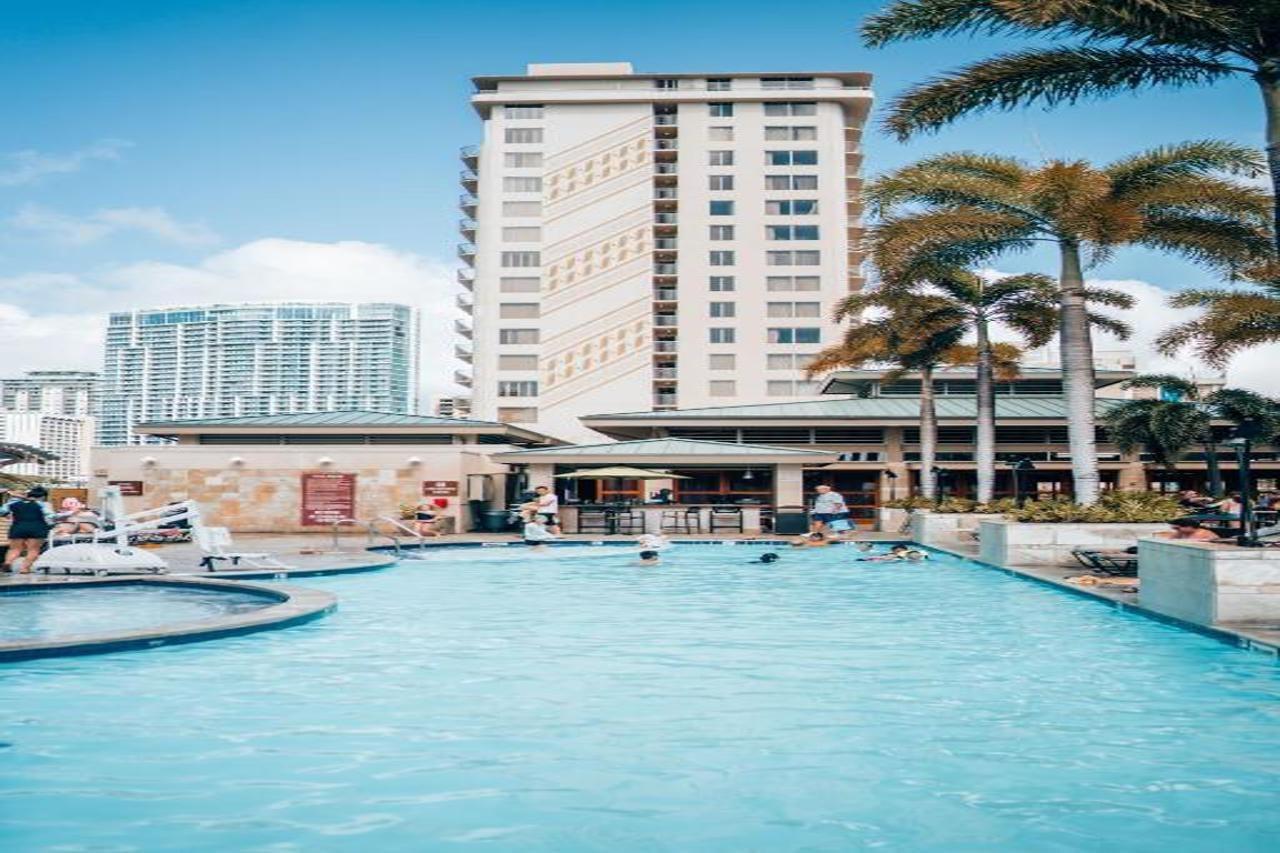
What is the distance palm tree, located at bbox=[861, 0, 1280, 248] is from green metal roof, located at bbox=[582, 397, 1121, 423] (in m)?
21.4

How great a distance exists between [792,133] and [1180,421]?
46977mm

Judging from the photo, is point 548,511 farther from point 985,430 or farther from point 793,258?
point 793,258

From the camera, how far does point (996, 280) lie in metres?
27.9

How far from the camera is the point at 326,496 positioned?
32.8 m

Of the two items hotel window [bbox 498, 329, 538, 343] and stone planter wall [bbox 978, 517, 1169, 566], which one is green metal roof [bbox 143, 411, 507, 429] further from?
hotel window [bbox 498, 329, 538, 343]

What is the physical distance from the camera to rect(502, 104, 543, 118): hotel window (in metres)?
74.2

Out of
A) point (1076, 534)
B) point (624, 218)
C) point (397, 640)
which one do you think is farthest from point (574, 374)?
point (397, 640)

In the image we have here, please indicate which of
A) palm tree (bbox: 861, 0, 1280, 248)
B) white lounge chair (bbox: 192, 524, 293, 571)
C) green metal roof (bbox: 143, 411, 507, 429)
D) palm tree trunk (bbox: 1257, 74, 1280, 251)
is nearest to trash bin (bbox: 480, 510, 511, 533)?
green metal roof (bbox: 143, 411, 507, 429)

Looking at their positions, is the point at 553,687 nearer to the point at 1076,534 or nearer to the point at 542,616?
the point at 542,616

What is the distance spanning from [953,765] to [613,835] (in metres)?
2.41

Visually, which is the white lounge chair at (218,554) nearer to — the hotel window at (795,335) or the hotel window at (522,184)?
the hotel window at (795,335)

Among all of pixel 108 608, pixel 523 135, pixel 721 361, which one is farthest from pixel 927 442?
pixel 523 135

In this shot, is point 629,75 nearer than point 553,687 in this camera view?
No

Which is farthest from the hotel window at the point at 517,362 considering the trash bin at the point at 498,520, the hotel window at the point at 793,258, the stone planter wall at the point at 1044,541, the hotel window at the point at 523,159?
the stone planter wall at the point at 1044,541
